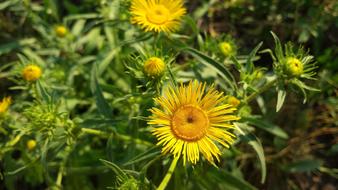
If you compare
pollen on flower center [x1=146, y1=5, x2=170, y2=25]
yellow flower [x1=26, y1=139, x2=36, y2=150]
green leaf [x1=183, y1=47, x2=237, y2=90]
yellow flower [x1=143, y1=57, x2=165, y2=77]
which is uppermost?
pollen on flower center [x1=146, y1=5, x2=170, y2=25]

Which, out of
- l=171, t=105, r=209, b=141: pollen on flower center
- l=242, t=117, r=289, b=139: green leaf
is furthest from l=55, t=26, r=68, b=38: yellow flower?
l=242, t=117, r=289, b=139: green leaf

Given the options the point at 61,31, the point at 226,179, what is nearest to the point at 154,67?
the point at 226,179

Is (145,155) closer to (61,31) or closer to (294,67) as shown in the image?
(294,67)

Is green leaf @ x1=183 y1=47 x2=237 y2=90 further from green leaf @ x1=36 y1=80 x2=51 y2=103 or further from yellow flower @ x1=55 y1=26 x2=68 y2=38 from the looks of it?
yellow flower @ x1=55 y1=26 x2=68 y2=38

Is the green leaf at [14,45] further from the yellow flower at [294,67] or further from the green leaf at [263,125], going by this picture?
the yellow flower at [294,67]

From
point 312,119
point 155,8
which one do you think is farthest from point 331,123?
point 155,8

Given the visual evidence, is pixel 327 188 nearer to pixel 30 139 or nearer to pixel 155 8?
pixel 155 8
